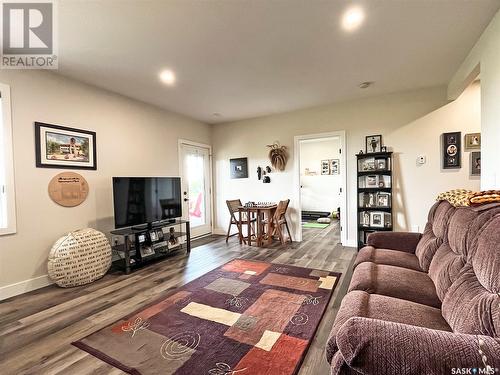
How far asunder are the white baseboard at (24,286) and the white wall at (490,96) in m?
4.76

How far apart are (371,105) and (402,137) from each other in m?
0.73

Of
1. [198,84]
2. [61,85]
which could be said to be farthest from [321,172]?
[61,85]

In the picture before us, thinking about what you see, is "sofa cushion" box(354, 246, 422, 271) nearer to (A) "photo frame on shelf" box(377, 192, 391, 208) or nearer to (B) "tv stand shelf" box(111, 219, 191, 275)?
(A) "photo frame on shelf" box(377, 192, 391, 208)

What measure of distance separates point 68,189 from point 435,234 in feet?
13.2

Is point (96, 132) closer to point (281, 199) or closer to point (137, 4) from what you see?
point (137, 4)

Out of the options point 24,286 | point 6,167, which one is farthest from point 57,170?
point 24,286

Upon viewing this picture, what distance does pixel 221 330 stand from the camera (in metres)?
1.93

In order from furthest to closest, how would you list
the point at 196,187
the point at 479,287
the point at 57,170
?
1. the point at 196,187
2. the point at 57,170
3. the point at 479,287

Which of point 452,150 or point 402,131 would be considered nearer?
point 452,150

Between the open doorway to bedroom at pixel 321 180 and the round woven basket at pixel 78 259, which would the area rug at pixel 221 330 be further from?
the open doorway to bedroom at pixel 321 180

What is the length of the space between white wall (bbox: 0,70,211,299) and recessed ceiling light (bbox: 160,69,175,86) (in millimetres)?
982

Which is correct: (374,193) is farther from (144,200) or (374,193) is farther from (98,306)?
(98,306)

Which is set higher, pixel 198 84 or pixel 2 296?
pixel 198 84

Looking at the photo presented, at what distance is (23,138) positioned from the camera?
2725 millimetres
